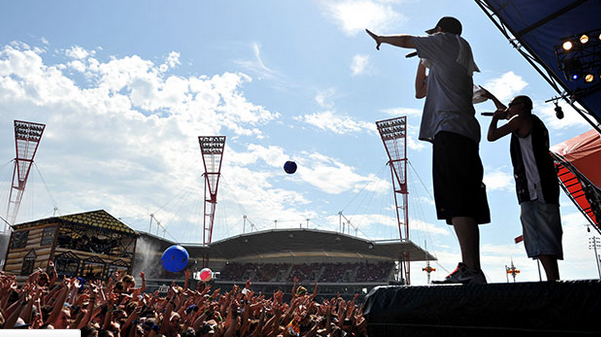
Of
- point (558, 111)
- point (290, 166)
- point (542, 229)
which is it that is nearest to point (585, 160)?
point (558, 111)

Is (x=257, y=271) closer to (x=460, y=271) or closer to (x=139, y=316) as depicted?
(x=139, y=316)

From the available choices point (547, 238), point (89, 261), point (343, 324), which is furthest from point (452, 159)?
point (89, 261)

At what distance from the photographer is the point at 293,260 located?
38.8 metres

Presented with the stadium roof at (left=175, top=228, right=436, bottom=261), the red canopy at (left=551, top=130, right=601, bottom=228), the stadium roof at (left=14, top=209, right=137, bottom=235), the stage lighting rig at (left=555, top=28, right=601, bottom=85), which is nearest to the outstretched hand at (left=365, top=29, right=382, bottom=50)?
the stage lighting rig at (left=555, top=28, right=601, bottom=85)

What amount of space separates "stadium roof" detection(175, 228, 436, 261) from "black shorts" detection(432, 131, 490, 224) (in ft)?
A: 90.4

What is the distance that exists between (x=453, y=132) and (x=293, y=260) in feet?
125

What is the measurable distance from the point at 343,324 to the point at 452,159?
3064 millimetres

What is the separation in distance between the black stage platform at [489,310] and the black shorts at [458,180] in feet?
1.60

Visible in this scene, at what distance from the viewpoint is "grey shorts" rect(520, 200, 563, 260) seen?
227cm

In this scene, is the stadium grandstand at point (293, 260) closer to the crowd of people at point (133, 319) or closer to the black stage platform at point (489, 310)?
the crowd of people at point (133, 319)

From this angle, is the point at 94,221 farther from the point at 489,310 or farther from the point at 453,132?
the point at 489,310

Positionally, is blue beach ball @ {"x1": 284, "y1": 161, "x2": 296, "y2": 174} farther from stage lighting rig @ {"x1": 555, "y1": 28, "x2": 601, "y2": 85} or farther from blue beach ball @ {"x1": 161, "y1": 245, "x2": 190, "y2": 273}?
stage lighting rig @ {"x1": 555, "y1": 28, "x2": 601, "y2": 85}

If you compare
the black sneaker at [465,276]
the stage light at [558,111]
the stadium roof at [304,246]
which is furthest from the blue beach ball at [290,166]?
the stadium roof at [304,246]

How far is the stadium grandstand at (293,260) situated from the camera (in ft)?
102
